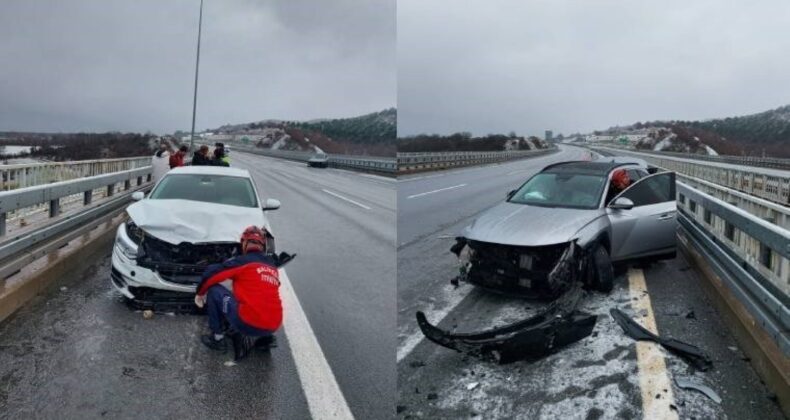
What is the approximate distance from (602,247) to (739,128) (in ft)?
267

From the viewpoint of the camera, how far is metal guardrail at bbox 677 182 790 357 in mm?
4109

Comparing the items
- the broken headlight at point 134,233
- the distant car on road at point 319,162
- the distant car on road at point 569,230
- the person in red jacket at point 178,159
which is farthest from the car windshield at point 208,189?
the distant car on road at point 319,162

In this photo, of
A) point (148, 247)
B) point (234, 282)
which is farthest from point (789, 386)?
point (148, 247)

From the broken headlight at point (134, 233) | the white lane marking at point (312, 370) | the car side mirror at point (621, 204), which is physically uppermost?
the car side mirror at point (621, 204)

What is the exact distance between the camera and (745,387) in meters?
3.86

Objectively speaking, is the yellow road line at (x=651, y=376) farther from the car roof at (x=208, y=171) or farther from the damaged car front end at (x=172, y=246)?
the car roof at (x=208, y=171)

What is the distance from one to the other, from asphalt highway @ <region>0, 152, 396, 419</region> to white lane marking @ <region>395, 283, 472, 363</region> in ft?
0.49

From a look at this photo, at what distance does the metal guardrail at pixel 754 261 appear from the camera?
4.11m

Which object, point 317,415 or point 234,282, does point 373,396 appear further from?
point 234,282

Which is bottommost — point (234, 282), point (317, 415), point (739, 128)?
point (317, 415)

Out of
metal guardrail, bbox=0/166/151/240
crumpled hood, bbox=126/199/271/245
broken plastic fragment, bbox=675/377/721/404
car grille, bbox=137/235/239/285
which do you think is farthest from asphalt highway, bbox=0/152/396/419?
broken plastic fragment, bbox=675/377/721/404

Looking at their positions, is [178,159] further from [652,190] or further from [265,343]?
[652,190]

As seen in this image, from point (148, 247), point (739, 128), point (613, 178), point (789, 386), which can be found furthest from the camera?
point (739, 128)

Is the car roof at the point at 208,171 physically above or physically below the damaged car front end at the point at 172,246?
above
